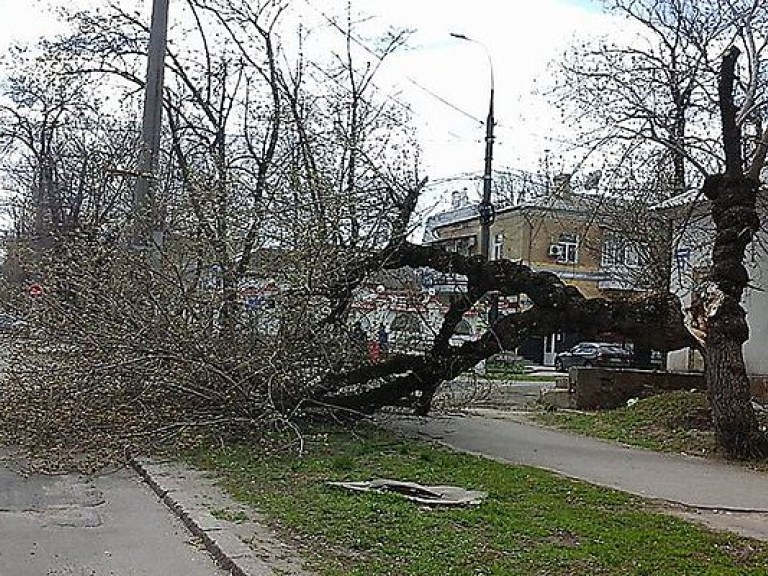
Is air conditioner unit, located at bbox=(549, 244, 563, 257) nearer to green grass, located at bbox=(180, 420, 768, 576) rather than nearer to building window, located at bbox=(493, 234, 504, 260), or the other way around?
building window, located at bbox=(493, 234, 504, 260)

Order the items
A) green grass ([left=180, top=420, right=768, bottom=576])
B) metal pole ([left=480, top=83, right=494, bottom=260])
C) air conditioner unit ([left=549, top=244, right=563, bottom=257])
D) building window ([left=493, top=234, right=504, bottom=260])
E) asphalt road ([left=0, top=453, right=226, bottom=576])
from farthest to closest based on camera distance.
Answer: building window ([left=493, top=234, right=504, bottom=260]), air conditioner unit ([left=549, top=244, right=563, bottom=257]), metal pole ([left=480, top=83, right=494, bottom=260]), asphalt road ([left=0, top=453, right=226, bottom=576]), green grass ([left=180, top=420, right=768, bottom=576])

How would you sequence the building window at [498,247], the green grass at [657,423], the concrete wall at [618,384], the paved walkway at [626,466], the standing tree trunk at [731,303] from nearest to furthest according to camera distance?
the paved walkway at [626,466] → the standing tree trunk at [731,303] → the green grass at [657,423] → the concrete wall at [618,384] → the building window at [498,247]

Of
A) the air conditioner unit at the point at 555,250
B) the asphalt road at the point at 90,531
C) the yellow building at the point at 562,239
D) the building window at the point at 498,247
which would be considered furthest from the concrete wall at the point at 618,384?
the building window at the point at 498,247

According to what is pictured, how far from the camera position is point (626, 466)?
13.5 metres

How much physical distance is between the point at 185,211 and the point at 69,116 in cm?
1378

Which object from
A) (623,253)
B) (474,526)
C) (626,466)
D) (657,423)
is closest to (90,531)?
(474,526)

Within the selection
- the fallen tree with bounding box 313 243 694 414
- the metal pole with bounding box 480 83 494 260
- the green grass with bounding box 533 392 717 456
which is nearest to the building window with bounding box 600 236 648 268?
the metal pole with bounding box 480 83 494 260

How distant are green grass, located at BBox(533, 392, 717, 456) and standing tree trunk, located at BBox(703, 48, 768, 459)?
55 centimetres

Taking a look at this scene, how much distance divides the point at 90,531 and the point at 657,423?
10.8m

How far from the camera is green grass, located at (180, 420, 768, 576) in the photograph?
7484mm

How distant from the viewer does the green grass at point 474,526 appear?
748 cm

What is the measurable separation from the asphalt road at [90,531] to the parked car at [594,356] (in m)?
29.1

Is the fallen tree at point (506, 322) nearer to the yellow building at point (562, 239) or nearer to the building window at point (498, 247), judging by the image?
the yellow building at point (562, 239)

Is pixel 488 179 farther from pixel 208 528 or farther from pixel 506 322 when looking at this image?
pixel 208 528
